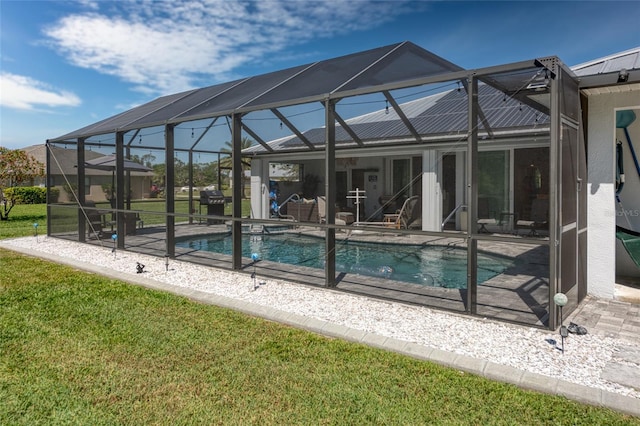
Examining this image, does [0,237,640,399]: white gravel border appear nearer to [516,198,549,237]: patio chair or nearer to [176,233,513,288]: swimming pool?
[176,233,513,288]: swimming pool

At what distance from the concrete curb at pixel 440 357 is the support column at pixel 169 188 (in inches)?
88.0

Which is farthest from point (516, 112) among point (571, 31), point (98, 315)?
point (98, 315)

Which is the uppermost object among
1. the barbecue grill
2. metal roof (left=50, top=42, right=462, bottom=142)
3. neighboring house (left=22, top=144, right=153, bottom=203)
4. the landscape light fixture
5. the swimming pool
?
metal roof (left=50, top=42, right=462, bottom=142)

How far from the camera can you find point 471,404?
273cm

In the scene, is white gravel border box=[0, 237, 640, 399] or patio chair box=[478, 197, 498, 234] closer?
white gravel border box=[0, 237, 640, 399]

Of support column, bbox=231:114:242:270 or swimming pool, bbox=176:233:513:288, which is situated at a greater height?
support column, bbox=231:114:242:270

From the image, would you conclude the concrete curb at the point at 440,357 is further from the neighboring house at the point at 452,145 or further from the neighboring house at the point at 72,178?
the neighboring house at the point at 72,178

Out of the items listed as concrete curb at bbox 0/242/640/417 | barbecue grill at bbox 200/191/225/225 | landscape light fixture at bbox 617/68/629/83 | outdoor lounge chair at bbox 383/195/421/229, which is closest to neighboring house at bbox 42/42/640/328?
landscape light fixture at bbox 617/68/629/83

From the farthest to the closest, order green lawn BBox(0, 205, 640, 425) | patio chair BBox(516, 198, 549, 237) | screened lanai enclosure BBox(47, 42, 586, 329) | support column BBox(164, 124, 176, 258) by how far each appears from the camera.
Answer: patio chair BBox(516, 198, 549, 237) < support column BBox(164, 124, 176, 258) < screened lanai enclosure BBox(47, 42, 586, 329) < green lawn BBox(0, 205, 640, 425)

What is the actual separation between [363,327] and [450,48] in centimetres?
1370

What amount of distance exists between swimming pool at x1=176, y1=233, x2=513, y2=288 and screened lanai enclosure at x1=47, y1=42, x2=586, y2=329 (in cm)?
6

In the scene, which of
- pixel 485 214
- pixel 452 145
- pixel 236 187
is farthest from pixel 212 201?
pixel 485 214

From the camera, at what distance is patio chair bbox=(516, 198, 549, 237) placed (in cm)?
1005

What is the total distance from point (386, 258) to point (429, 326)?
3.64 meters
